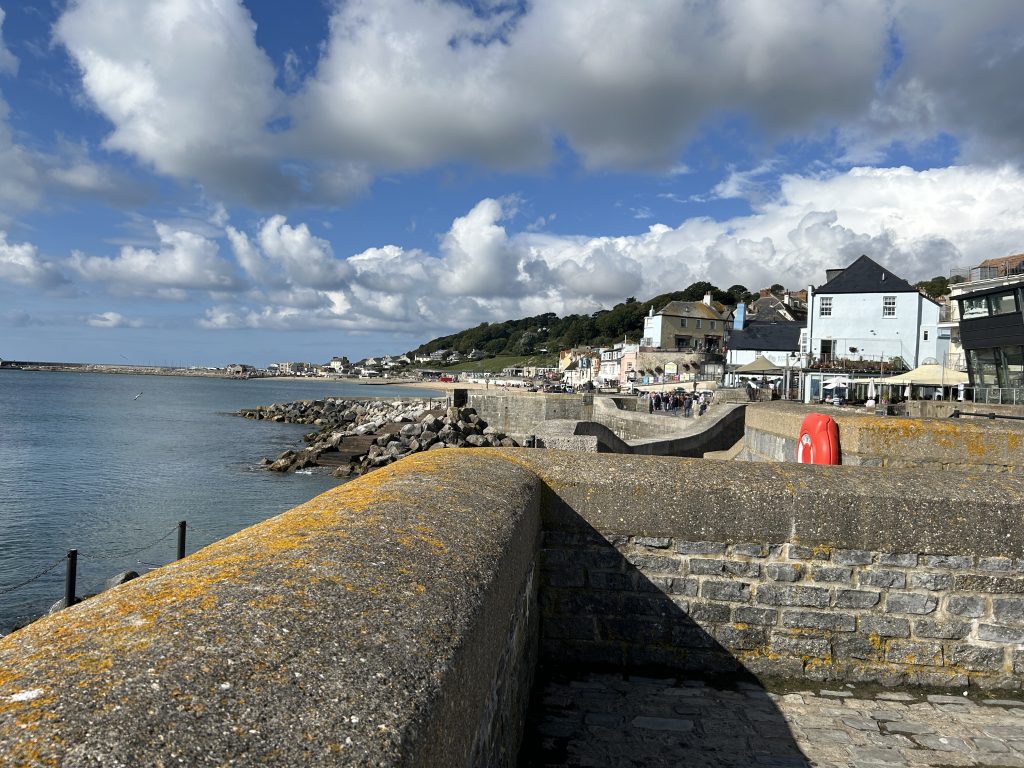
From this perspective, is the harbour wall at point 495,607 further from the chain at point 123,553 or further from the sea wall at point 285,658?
the chain at point 123,553

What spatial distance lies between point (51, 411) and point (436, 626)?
70342 millimetres

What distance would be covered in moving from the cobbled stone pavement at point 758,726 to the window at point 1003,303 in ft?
70.6

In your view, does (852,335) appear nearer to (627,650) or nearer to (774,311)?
(774,311)

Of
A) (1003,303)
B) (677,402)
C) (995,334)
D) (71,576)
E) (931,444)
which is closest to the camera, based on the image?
(931,444)

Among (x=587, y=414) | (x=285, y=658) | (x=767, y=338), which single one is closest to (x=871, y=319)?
(x=767, y=338)

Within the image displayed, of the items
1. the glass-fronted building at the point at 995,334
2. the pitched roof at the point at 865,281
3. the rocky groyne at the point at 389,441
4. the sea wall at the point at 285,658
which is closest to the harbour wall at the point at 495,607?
the sea wall at the point at 285,658

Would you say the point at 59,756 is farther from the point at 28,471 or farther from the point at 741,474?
the point at 28,471

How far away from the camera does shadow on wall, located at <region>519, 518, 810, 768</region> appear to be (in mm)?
4090

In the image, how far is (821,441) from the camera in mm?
6641

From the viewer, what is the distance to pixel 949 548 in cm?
428

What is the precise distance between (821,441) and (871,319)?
39933 millimetres

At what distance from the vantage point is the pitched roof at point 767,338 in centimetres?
5328

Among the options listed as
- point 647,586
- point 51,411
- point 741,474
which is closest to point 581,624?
point 647,586

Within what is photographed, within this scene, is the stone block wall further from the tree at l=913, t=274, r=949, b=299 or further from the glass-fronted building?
the tree at l=913, t=274, r=949, b=299
